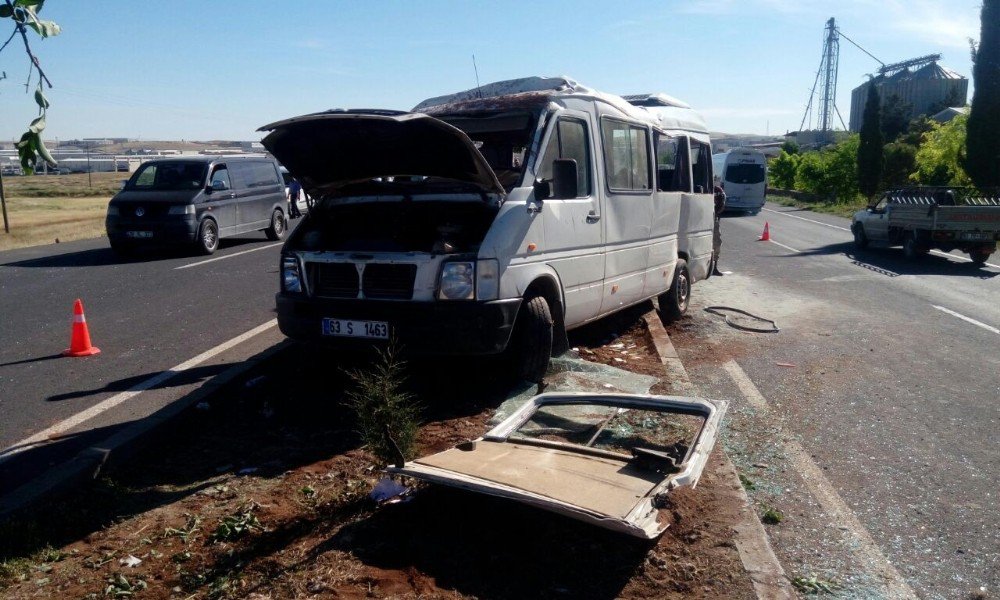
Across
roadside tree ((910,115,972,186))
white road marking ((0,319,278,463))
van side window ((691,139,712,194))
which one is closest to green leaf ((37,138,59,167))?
white road marking ((0,319,278,463))

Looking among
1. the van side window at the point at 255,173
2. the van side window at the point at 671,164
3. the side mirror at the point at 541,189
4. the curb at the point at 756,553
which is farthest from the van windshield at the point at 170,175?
the curb at the point at 756,553

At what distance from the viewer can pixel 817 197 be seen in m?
51.4

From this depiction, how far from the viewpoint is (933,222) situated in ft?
59.4

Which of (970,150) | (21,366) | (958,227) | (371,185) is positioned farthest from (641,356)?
(970,150)

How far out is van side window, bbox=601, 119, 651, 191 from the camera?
7.80m

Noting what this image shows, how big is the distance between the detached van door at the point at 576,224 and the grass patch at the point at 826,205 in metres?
32.6

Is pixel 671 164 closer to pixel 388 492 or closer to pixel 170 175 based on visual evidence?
pixel 388 492

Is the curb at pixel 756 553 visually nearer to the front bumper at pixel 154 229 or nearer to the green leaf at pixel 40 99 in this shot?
the green leaf at pixel 40 99

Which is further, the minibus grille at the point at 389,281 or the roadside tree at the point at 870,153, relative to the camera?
the roadside tree at the point at 870,153

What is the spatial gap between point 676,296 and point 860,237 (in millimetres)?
13647

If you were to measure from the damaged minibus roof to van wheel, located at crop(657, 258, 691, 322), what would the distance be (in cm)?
485

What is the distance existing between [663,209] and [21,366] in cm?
684

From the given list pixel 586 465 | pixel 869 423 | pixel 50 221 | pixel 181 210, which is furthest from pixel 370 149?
pixel 50 221

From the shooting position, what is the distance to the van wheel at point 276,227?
21422 mm
